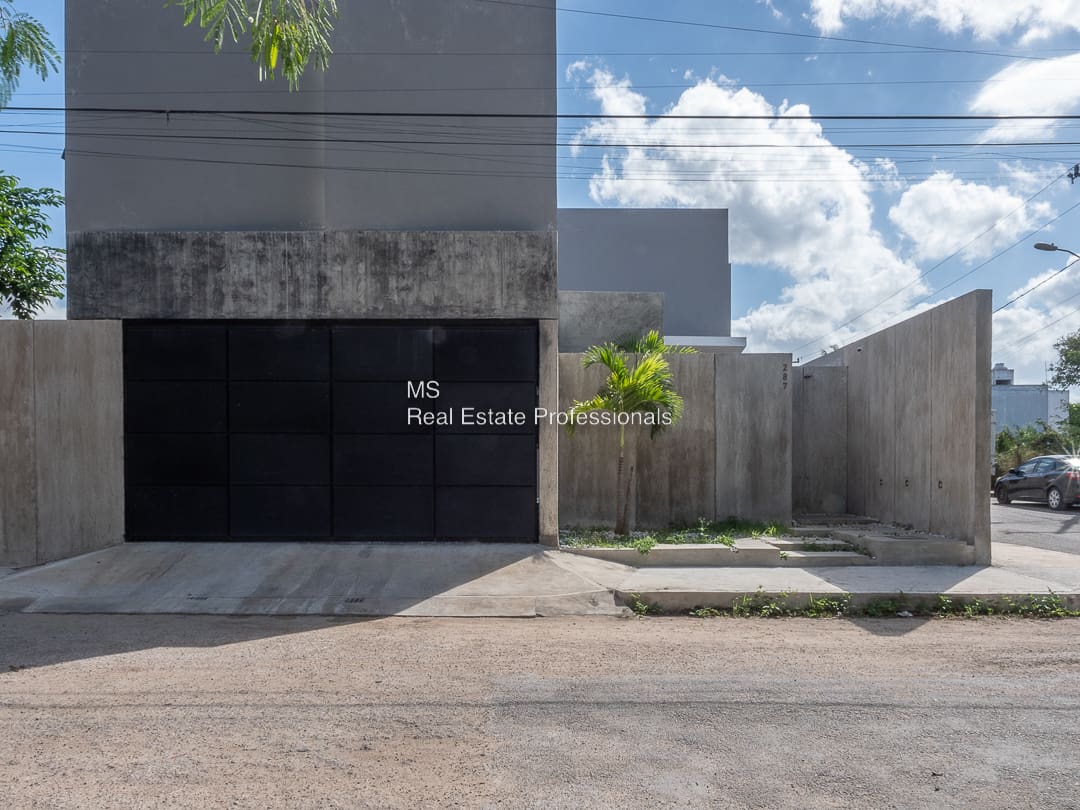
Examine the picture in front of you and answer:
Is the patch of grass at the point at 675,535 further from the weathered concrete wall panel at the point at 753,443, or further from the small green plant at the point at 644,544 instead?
the weathered concrete wall panel at the point at 753,443

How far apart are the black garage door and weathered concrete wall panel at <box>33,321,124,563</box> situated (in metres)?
0.27

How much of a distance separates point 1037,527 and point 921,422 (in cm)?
610

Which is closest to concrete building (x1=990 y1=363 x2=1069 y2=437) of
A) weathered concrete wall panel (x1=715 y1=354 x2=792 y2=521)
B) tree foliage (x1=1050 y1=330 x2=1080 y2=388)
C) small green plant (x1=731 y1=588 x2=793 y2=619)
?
tree foliage (x1=1050 y1=330 x2=1080 y2=388)

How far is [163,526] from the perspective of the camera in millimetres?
9602

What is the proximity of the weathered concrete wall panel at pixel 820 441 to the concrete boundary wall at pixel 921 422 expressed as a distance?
1.2 inches

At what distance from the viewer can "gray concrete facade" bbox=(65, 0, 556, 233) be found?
9852mm

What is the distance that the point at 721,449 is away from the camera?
11469 mm

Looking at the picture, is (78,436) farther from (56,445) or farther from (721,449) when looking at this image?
(721,449)

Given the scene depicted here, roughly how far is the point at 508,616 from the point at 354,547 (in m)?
2.92

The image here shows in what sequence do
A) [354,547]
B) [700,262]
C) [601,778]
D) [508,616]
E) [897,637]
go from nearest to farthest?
[601,778]
[897,637]
[508,616]
[354,547]
[700,262]

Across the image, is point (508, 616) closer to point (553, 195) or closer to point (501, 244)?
point (501, 244)

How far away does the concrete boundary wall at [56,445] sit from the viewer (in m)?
9.32

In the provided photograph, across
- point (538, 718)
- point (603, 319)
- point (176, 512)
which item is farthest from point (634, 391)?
point (176, 512)

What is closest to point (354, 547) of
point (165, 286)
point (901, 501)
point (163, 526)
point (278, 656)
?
point (163, 526)
